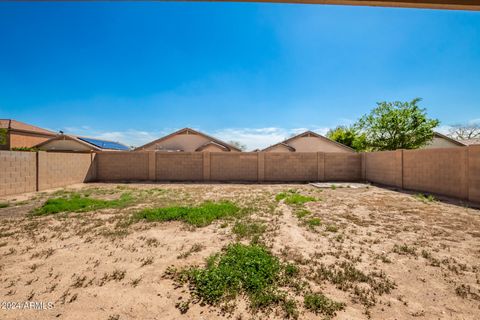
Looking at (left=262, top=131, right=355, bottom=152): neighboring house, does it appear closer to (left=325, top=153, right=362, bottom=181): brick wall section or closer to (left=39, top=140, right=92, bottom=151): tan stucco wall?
(left=325, top=153, right=362, bottom=181): brick wall section

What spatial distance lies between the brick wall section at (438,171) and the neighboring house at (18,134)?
3166 cm

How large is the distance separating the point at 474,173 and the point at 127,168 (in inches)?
686

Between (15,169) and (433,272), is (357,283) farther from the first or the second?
(15,169)

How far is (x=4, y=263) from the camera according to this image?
3285mm

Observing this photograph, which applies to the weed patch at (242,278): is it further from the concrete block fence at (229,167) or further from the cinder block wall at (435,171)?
the concrete block fence at (229,167)

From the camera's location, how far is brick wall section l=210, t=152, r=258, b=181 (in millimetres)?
14391

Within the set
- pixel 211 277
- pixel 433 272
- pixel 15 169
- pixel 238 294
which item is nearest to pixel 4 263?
pixel 211 277

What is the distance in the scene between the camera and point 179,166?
561 inches

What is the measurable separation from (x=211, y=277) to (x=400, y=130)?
1986 centimetres

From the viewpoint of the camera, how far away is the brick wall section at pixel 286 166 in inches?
563

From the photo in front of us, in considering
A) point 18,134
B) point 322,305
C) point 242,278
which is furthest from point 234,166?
point 18,134

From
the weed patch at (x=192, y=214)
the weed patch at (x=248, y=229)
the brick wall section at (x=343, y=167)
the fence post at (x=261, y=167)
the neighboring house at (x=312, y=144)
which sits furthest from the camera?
the neighboring house at (x=312, y=144)

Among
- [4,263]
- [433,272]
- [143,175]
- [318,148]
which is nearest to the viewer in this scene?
[433,272]

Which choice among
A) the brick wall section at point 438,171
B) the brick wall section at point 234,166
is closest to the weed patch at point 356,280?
the brick wall section at point 438,171
